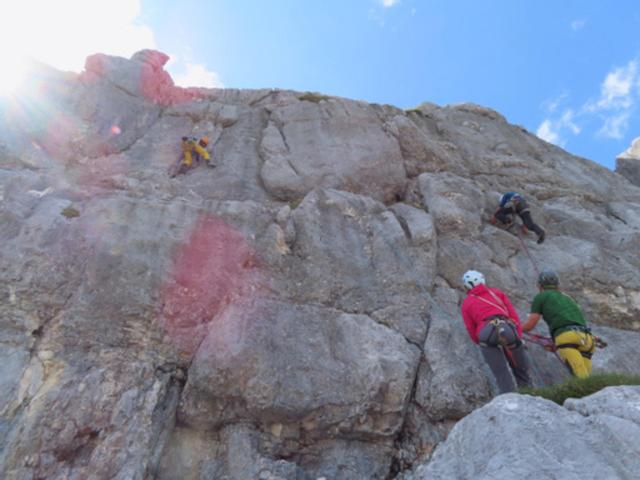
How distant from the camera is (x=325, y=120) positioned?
63.7 ft

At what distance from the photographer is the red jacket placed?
8.79 m

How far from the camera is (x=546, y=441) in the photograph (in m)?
5.53

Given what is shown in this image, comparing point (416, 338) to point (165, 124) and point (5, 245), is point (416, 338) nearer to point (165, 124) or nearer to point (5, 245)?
point (5, 245)

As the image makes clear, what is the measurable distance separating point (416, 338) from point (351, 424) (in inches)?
96.3

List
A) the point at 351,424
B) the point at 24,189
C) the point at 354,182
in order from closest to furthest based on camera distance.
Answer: the point at 351,424 < the point at 24,189 < the point at 354,182

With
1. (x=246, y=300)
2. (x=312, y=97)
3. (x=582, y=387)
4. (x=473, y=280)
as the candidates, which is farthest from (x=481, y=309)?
(x=312, y=97)

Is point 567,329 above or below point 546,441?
above

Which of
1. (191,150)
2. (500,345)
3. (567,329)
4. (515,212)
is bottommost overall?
(500,345)

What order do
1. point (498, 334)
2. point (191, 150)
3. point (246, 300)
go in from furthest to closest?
point (191, 150) < point (246, 300) < point (498, 334)

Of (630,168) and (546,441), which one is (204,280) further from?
(630,168)

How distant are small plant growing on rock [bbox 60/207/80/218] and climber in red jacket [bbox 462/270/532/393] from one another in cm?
893

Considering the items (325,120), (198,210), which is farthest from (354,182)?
(198,210)

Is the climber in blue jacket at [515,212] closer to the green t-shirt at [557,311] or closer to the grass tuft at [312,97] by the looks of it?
the green t-shirt at [557,311]

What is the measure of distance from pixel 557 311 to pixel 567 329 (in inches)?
15.5
